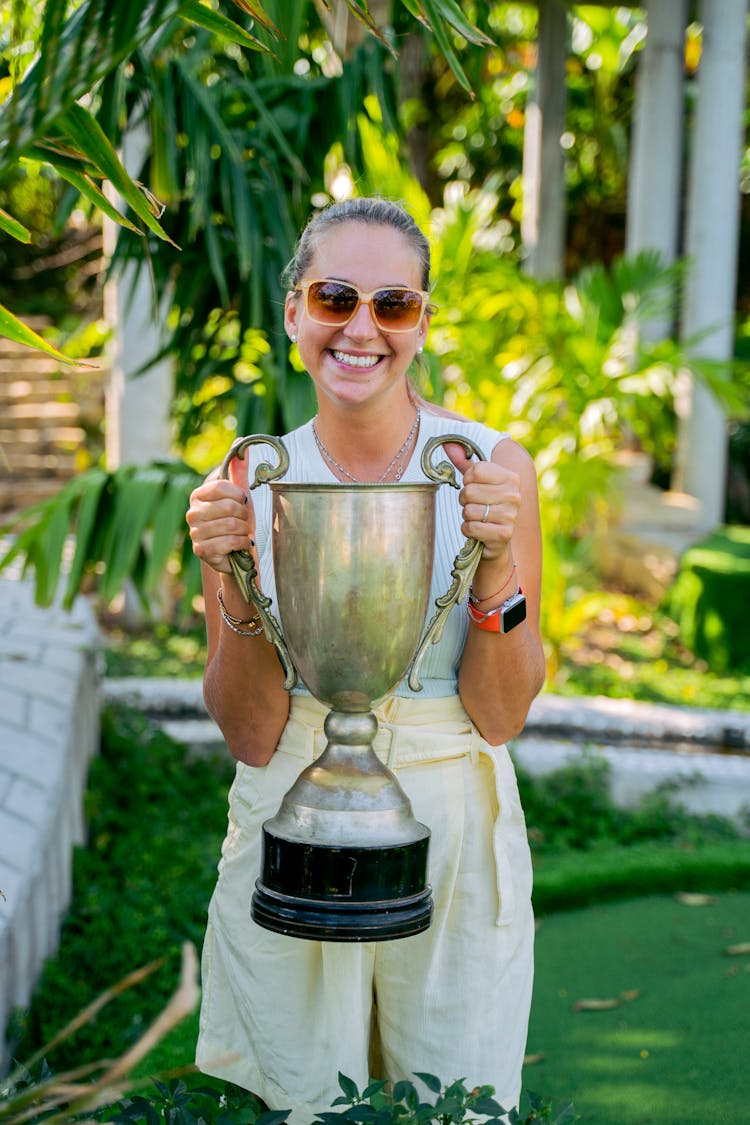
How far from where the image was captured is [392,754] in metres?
1.94

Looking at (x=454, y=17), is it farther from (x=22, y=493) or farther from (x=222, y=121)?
(x=22, y=493)

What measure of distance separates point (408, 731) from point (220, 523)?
0.45 m

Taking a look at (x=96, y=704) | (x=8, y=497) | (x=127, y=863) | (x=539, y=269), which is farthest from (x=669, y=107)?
(x=127, y=863)

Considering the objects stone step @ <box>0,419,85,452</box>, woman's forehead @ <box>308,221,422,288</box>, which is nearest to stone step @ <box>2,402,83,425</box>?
stone step @ <box>0,419,85,452</box>

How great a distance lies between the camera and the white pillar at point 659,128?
9812 mm

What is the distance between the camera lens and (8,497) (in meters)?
10.5

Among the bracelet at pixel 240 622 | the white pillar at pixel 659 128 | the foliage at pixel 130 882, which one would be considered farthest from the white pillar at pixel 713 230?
the bracelet at pixel 240 622

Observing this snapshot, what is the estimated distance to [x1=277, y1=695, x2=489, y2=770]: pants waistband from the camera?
6.39 ft

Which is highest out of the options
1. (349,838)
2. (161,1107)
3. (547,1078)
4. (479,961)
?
(349,838)

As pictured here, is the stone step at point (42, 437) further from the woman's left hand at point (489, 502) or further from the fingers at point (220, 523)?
the woman's left hand at point (489, 502)

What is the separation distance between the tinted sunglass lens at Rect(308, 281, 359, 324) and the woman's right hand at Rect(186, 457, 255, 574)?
0.30m

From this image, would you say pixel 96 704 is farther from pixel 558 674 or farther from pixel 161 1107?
pixel 161 1107

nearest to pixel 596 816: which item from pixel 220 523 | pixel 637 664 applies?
pixel 637 664

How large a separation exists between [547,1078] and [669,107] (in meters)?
8.33
